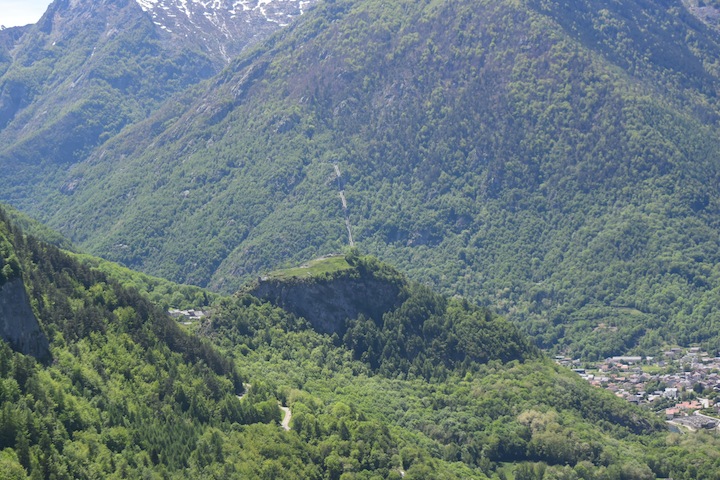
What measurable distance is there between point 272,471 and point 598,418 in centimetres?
7409

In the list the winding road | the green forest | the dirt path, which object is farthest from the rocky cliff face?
the dirt path

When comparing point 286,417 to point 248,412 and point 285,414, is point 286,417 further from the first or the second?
point 248,412

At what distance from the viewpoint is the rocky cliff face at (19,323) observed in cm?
12669

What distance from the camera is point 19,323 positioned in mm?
128875

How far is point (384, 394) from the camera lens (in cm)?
18838

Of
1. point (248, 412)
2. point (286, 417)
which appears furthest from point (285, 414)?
point (248, 412)

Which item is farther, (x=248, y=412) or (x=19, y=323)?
(x=248, y=412)

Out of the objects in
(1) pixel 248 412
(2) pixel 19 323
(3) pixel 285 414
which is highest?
(2) pixel 19 323

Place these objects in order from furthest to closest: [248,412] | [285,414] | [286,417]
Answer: [285,414] → [286,417] → [248,412]

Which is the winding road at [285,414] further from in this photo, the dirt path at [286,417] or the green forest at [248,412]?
the green forest at [248,412]

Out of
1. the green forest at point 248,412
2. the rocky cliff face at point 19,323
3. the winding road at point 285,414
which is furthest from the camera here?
the winding road at point 285,414

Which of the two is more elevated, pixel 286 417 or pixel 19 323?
pixel 19 323

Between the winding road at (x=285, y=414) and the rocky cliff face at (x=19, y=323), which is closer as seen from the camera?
the rocky cliff face at (x=19, y=323)

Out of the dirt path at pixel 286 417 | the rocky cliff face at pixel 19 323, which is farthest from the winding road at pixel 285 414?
the rocky cliff face at pixel 19 323
